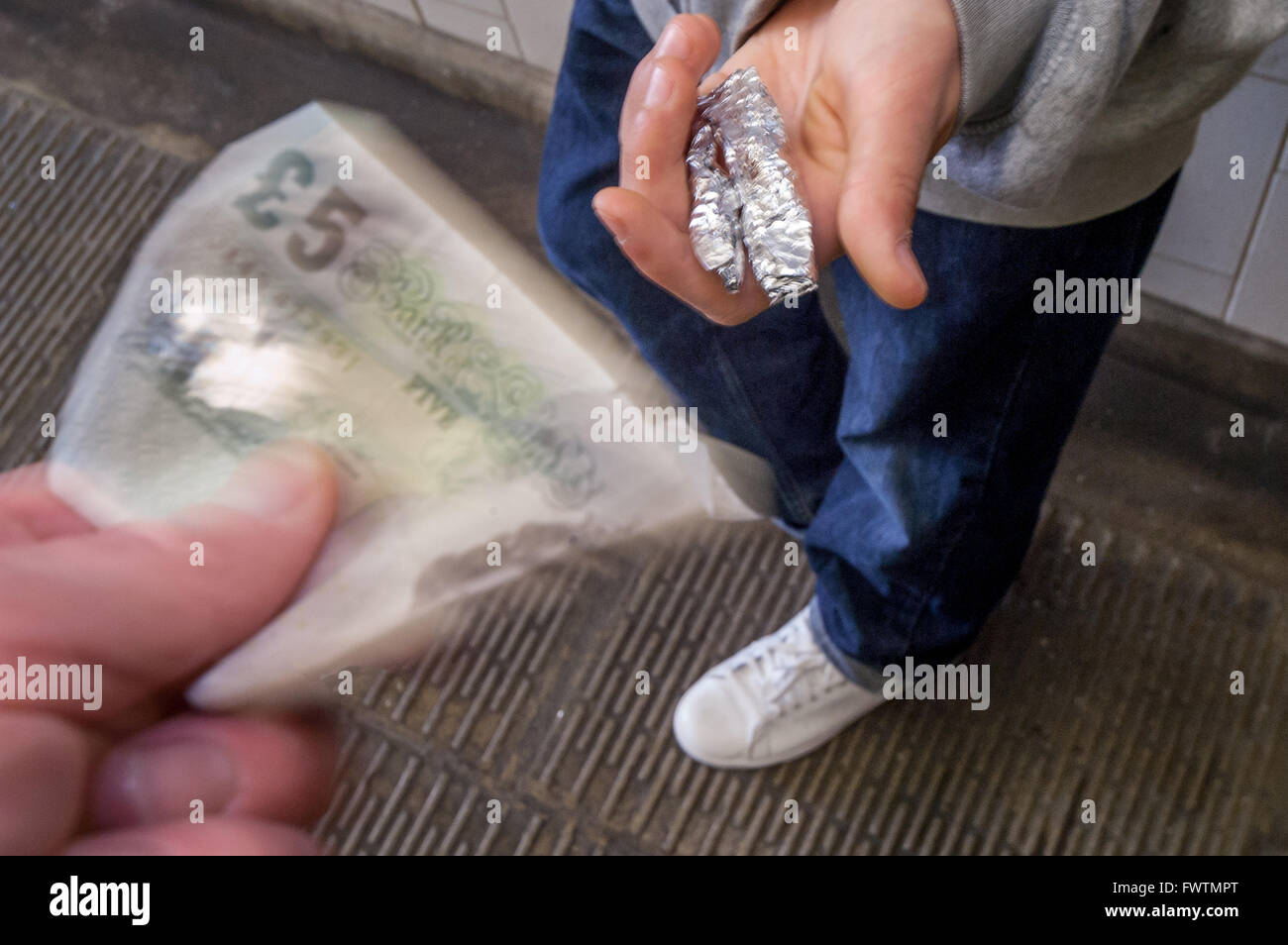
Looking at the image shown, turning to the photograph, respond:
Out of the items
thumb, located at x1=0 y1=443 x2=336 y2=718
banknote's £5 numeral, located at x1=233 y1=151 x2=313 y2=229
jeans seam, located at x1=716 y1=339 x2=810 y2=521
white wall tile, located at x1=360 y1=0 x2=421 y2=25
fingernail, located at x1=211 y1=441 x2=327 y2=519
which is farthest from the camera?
white wall tile, located at x1=360 y1=0 x2=421 y2=25

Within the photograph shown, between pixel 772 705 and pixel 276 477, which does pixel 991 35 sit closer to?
pixel 772 705

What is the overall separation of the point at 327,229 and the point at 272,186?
0.08 metres

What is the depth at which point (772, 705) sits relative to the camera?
869 mm

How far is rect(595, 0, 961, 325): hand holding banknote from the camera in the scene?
38cm

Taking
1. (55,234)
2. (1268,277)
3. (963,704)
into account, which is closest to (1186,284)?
(1268,277)

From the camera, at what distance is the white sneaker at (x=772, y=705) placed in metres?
0.86

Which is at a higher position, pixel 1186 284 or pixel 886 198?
pixel 886 198

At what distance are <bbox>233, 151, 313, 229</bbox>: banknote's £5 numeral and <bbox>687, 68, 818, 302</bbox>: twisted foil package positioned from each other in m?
0.78

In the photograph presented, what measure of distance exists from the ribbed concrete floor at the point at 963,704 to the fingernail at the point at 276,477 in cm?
20

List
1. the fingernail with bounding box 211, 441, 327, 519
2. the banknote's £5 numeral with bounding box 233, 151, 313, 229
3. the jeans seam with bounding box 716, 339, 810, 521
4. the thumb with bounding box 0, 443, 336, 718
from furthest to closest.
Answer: the banknote's £5 numeral with bounding box 233, 151, 313, 229 < the fingernail with bounding box 211, 441, 327, 519 < the jeans seam with bounding box 716, 339, 810, 521 < the thumb with bounding box 0, 443, 336, 718

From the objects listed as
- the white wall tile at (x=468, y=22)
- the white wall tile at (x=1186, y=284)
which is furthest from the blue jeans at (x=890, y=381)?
the white wall tile at (x=468, y=22)

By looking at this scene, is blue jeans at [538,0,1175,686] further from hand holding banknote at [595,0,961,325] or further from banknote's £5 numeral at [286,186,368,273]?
banknote's £5 numeral at [286,186,368,273]

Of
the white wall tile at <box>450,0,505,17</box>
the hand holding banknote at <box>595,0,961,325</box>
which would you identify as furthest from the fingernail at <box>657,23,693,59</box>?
the white wall tile at <box>450,0,505,17</box>
